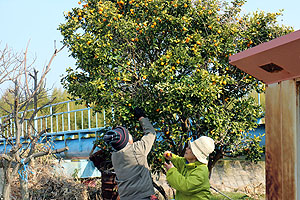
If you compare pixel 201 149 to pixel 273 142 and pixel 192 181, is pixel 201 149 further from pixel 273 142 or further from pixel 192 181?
pixel 273 142

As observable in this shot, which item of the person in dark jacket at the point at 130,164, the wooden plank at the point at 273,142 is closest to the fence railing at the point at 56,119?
the person in dark jacket at the point at 130,164

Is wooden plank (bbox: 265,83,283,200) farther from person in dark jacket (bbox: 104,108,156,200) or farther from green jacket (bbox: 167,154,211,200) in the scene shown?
person in dark jacket (bbox: 104,108,156,200)

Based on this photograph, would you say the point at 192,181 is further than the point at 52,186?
No

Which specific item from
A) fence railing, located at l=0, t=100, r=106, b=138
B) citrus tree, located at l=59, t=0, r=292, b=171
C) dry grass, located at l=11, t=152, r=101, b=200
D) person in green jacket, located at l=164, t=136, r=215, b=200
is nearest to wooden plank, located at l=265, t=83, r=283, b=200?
person in green jacket, located at l=164, t=136, r=215, b=200

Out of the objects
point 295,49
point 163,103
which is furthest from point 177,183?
point 163,103

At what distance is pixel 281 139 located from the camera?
4410 millimetres

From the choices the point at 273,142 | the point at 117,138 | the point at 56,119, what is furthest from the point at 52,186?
the point at 273,142

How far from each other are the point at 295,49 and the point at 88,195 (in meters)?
7.57

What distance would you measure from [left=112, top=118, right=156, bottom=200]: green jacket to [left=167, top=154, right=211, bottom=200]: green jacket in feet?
2.03

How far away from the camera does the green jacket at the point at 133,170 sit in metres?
5.13

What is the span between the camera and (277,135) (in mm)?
4457

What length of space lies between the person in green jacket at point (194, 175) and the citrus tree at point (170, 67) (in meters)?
2.41

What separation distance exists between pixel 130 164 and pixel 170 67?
264 cm

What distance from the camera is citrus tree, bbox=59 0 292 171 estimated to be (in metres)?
7.34
